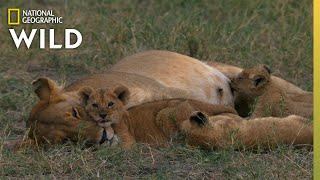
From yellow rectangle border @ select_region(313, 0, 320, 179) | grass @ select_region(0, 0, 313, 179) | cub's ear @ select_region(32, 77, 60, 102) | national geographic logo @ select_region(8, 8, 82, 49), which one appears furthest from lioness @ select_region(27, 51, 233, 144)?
national geographic logo @ select_region(8, 8, 82, 49)

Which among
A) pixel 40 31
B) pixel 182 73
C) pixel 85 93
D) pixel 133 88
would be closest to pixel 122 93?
pixel 85 93

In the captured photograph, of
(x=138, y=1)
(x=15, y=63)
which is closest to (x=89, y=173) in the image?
(x=15, y=63)

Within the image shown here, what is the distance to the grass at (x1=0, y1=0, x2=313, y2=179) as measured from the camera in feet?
17.6

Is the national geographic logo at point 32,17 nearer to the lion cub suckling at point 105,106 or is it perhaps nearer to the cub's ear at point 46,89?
the cub's ear at point 46,89

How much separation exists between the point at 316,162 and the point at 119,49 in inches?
110

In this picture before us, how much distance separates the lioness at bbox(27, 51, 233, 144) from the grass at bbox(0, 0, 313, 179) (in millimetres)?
120

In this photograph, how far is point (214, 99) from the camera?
665 centimetres

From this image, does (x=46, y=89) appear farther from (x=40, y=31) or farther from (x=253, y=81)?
(x=40, y=31)

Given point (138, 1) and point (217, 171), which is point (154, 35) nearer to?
point (138, 1)

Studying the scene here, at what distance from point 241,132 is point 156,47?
2.44m

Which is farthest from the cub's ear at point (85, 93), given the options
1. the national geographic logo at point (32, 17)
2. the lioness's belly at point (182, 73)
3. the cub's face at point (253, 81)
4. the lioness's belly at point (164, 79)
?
the national geographic logo at point (32, 17)

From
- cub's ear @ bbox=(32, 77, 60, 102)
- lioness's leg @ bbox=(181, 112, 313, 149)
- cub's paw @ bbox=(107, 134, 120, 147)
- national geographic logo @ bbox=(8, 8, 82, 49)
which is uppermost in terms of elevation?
national geographic logo @ bbox=(8, 8, 82, 49)

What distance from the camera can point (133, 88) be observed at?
20.3ft

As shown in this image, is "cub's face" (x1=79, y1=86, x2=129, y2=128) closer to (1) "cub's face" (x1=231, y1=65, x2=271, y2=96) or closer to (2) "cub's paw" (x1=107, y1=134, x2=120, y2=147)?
(2) "cub's paw" (x1=107, y1=134, x2=120, y2=147)
